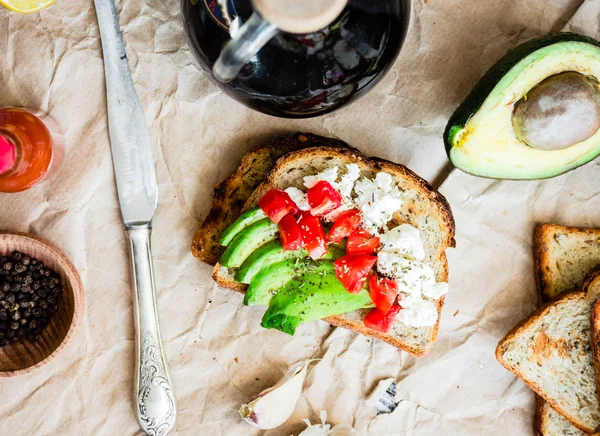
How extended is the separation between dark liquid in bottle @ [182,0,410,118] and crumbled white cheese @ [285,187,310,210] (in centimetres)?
34

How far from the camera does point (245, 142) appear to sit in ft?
7.16

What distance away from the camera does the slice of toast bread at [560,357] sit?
2.13 m

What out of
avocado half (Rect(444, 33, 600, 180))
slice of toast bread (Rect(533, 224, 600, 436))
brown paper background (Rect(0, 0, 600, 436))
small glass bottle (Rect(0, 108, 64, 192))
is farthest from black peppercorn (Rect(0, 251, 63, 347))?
slice of toast bread (Rect(533, 224, 600, 436))

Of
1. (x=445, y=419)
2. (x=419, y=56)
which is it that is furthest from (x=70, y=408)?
(x=419, y=56)

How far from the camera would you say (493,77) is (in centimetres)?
187

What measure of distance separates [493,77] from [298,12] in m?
0.84

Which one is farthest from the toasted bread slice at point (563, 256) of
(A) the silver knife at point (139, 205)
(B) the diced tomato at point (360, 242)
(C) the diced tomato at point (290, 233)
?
(A) the silver knife at point (139, 205)

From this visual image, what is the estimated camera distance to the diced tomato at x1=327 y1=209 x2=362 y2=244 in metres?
1.92

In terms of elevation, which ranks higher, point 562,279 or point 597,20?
point 597,20

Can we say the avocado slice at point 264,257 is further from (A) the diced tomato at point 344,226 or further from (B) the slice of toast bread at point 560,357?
(B) the slice of toast bread at point 560,357

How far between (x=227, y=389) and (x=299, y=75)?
124 centimetres

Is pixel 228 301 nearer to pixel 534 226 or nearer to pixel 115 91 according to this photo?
pixel 115 91

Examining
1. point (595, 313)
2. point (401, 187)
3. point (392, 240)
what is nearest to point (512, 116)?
point (401, 187)

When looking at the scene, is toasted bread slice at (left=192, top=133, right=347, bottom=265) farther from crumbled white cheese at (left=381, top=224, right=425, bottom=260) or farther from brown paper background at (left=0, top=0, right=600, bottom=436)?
crumbled white cheese at (left=381, top=224, right=425, bottom=260)
